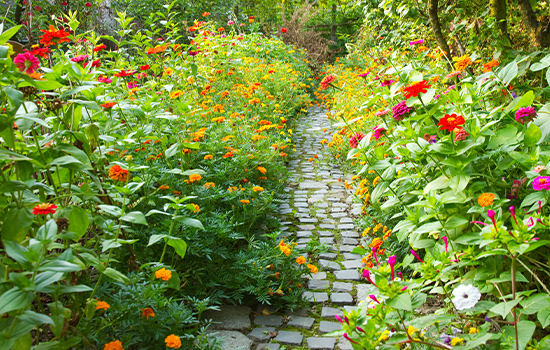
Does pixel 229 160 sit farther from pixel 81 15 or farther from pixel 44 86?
pixel 81 15

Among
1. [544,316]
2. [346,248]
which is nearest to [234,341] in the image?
[346,248]

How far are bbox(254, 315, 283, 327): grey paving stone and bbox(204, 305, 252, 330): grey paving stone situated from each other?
62mm

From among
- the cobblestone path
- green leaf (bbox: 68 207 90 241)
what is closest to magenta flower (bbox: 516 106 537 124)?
the cobblestone path

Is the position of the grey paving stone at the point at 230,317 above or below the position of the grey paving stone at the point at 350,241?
above

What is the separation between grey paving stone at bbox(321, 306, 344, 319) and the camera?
2.45 meters

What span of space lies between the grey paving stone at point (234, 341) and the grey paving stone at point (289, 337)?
169 mm

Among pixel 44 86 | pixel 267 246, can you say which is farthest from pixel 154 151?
pixel 44 86

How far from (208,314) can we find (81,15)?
7.18m

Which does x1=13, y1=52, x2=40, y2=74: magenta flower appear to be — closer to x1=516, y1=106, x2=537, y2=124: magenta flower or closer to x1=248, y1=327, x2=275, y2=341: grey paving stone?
x1=248, y1=327, x2=275, y2=341: grey paving stone

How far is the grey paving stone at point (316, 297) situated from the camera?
2.61m

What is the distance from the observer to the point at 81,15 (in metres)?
7.64

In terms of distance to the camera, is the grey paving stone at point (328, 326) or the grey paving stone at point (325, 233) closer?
the grey paving stone at point (328, 326)

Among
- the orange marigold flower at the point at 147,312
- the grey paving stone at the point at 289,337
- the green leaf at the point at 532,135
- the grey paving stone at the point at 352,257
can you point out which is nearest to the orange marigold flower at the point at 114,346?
the orange marigold flower at the point at 147,312

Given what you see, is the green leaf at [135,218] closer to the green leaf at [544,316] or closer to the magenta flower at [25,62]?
the magenta flower at [25,62]
